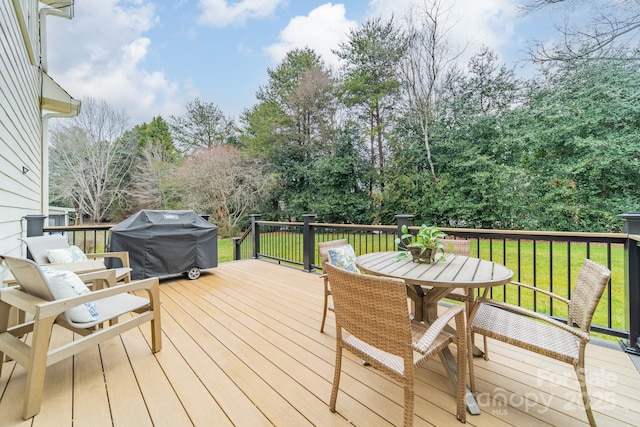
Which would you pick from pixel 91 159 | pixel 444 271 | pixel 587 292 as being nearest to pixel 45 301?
pixel 444 271

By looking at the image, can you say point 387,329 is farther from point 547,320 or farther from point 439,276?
point 547,320

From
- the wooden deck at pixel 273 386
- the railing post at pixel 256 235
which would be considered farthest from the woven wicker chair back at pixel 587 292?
the railing post at pixel 256 235

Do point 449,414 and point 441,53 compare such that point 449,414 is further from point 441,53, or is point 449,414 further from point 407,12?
point 407,12

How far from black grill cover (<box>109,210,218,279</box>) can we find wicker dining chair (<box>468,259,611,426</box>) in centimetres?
389

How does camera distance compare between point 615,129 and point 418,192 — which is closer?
point 615,129

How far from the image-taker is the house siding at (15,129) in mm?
2549

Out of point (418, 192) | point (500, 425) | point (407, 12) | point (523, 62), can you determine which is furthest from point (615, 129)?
point (500, 425)

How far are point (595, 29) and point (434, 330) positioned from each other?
9.13m

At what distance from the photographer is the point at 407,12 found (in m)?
8.73

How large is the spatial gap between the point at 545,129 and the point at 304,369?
9229 millimetres

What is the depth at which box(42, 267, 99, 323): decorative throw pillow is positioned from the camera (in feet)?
5.49

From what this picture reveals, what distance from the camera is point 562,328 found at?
145 centimetres

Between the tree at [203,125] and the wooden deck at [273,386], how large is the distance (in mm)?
13941

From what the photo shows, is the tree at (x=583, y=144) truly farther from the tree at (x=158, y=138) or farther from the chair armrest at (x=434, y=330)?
the tree at (x=158, y=138)
